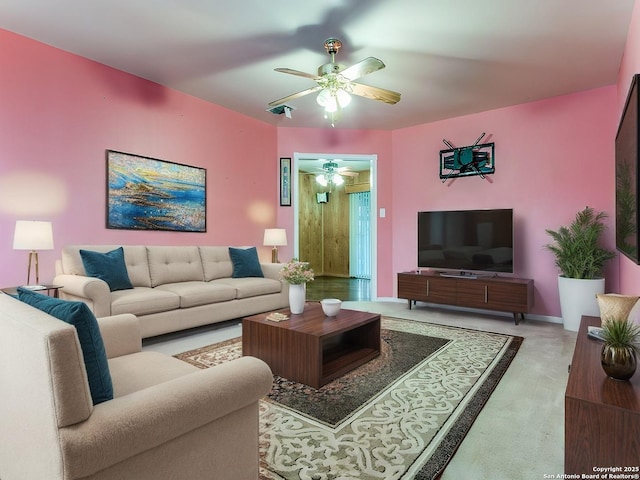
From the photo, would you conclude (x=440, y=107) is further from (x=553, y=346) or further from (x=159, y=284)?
(x=159, y=284)

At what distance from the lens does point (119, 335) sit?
1.83 metres

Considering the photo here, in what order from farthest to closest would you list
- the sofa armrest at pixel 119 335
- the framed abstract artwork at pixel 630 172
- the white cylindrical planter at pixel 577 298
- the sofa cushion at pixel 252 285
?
the sofa cushion at pixel 252 285 → the white cylindrical planter at pixel 577 298 → the sofa armrest at pixel 119 335 → the framed abstract artwork at pixel 630 172

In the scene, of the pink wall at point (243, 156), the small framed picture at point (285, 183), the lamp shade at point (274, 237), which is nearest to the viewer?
the pink wall at point (243, 156)

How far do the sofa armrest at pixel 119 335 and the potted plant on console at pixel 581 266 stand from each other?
13.2ft

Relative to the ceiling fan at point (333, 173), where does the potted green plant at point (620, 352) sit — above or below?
below

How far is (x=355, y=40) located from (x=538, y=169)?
2.85 meters

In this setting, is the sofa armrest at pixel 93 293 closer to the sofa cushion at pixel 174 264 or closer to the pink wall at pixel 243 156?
the pink wall at pixel 243 156

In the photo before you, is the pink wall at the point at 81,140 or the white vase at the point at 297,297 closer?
the white vase at the point at 297,297

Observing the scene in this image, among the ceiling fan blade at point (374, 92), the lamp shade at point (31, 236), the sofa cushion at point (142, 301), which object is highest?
the ceiling fan blade at point (374, 92)

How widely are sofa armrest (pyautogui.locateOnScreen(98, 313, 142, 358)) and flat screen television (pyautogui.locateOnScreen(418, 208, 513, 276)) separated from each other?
3919 mm

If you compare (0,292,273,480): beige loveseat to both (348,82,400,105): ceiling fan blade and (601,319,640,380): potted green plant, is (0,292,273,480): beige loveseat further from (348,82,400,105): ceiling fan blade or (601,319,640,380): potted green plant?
(348,82,400,105): ceiling fan blade

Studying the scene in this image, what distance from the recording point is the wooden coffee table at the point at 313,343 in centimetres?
235

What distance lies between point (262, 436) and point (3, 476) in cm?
99

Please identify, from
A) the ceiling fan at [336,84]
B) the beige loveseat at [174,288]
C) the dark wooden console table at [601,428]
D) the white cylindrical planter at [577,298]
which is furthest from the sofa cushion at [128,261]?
the white cylindrical planter at [577,298]
